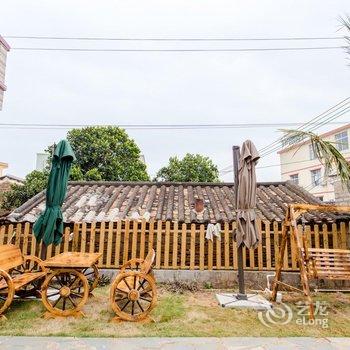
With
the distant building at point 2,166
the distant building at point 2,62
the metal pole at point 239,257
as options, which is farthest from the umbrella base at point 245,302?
the distant building at point 2,166

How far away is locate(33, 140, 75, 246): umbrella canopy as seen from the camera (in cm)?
552

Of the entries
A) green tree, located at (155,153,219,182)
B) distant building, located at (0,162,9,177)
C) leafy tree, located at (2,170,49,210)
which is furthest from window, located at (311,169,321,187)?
distant building, located at (0,162,9,177)

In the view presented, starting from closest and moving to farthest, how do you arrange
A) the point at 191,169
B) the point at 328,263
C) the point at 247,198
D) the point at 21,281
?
the point at 21,281, the point at 328,263, the point at 247,198, the point at 191,169

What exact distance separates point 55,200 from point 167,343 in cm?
359

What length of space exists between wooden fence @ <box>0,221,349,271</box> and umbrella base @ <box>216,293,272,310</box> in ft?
4.20

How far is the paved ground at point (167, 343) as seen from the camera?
3.42 m

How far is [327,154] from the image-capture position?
222 inches

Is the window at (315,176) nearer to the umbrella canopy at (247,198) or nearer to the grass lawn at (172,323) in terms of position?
the grass lawn at (172,323)

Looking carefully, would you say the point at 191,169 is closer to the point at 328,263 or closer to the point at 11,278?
the point at 328,263

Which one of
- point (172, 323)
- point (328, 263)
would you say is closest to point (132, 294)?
point (172, 323)

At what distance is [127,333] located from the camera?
152 inches

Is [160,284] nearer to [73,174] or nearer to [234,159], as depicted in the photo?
[234,159]

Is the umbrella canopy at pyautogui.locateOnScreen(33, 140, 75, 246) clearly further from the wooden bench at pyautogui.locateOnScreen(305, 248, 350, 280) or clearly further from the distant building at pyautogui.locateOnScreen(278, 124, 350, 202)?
the distant building at pyautogui.locateOnScreen(278, 124, 350, 202)

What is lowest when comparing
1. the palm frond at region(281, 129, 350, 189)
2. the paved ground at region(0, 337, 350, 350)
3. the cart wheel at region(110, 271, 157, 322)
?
the paved ground at region(0, 337, 350, 350)
